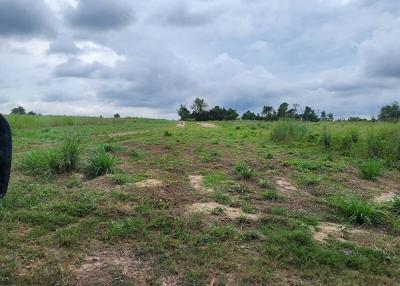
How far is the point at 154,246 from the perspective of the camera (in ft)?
16.9

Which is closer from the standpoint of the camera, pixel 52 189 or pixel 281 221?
pixel 281 221

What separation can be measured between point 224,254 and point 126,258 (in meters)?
1.07

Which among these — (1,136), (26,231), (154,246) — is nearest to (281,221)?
(154,246)

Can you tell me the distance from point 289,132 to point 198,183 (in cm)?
1058

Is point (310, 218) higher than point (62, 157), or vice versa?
point (62, 157)

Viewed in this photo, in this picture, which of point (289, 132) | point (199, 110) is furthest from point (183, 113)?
point (289, 132)

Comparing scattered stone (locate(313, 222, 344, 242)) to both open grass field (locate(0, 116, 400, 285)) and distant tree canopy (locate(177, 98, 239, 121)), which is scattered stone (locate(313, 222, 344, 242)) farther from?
distant tree canopy (locate(177, 98, 239, 121))

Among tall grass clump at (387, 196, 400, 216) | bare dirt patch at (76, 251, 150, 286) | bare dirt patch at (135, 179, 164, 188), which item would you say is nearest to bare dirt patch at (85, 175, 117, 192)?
bare dirt patch at (135, 179, 164, 188)

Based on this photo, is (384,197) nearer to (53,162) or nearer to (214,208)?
(214,208)

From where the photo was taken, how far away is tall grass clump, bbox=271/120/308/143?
17.7m

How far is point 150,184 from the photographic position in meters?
7.59

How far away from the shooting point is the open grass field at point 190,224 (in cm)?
470

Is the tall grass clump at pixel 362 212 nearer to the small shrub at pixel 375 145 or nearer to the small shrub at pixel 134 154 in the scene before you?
the small shrub at pixel 134 154

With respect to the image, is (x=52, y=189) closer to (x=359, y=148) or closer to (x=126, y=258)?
(x=126, y=258)
